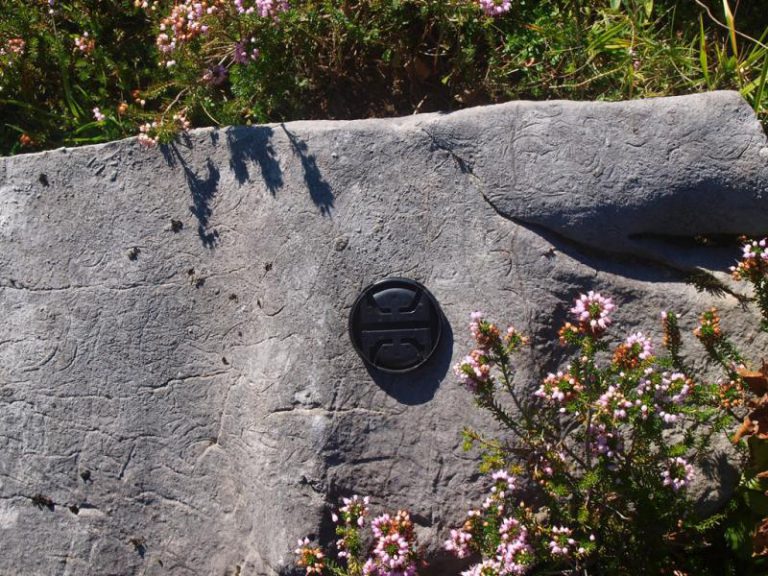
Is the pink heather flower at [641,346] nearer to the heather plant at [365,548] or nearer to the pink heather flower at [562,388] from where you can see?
the pink heather flower at [562,388]

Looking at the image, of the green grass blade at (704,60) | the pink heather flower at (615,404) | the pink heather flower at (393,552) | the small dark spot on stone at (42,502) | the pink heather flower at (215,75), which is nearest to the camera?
the pink heather flower at (615,404)

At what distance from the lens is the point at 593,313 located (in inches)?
115

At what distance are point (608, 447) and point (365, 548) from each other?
3.53 feet

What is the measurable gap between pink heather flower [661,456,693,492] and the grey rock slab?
1.04ft

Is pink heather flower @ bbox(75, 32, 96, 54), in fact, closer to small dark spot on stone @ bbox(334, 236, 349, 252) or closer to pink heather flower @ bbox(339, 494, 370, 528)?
small dark spot on stone @ bbox(334, 236, 349, 252)

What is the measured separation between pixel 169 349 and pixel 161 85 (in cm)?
141

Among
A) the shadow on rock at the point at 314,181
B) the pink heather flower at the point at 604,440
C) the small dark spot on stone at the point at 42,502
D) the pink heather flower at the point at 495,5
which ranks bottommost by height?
the pink heather flower at the point at 604,440

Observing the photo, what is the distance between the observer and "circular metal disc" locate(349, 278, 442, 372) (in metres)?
3.36

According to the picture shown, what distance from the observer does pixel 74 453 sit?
3686 mm

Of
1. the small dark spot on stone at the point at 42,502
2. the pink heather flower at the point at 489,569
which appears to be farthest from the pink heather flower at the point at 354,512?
the small dark spot on stone at the point at 42,502

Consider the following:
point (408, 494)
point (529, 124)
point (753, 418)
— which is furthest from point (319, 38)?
point (753, 418)

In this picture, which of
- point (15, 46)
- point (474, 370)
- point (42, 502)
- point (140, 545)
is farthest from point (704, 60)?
point (42, 502)

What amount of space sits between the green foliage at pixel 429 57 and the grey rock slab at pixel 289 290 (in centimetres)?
56

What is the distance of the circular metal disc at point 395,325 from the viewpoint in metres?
3.36
